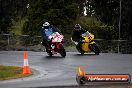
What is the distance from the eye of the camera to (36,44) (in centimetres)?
3353

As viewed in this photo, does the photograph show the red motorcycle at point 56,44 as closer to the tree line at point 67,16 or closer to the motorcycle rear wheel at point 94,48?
the motorcycle rear wheel at point 94,48

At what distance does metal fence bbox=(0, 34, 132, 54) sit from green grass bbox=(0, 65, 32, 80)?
11342 millimetres

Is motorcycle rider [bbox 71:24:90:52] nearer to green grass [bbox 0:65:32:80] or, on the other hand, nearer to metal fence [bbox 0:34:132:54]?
metal fence [bbox 0:34:132:54]

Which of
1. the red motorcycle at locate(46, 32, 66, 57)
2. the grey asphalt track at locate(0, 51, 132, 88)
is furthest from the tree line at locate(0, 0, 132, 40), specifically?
the red motorcycle at locate(46, 32, 66, 57)

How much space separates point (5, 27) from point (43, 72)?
18.9 meters

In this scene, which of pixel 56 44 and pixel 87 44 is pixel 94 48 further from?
pixel 56 44

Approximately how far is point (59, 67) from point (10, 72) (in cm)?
260

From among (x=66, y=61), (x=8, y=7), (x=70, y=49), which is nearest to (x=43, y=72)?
(x=66, y=61)

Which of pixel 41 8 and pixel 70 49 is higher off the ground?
pixel 41 8

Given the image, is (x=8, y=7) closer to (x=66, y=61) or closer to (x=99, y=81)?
(x=66, y=61)

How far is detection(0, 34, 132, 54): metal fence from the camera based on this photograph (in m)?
32.1

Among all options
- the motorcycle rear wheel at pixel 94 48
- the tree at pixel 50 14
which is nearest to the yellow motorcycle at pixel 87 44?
the motorcycle rear wheel at pixel 94 48

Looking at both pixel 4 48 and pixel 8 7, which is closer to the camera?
pixel 4 48

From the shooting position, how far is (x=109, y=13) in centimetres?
3716
